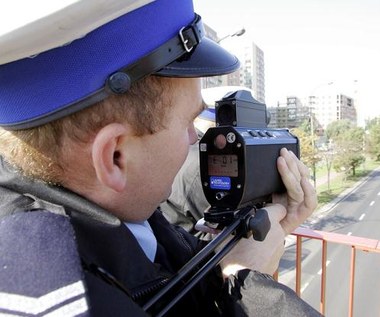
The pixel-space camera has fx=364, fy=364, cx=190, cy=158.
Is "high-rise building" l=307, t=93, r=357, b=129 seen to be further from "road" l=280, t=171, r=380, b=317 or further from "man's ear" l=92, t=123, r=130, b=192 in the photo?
"man's ear" l=92, t=123, r=130, b=192

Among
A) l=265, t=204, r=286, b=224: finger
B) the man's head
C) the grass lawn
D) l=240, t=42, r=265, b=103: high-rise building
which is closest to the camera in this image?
the man's head

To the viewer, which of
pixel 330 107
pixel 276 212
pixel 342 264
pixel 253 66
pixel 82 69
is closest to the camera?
pixel 82 69

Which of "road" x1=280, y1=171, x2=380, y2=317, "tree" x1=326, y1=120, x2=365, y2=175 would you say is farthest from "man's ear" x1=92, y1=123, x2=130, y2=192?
"tree" x1=326, y1=120, x2=365, y2=175

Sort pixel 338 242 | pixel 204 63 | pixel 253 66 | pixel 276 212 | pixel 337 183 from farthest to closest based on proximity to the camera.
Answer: pixel 253 66 → pixel 337 183 → pixel 338 242 → pixel 276 212 → pixel 204 63

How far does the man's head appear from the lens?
0.65 meters

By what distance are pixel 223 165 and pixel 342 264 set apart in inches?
640

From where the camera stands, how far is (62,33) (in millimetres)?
605

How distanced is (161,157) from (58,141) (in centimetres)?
22

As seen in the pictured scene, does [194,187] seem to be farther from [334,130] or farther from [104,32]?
[334,130]

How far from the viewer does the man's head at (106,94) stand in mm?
653

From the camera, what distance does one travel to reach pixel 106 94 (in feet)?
2.23

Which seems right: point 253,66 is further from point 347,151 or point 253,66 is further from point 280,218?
point 280,218

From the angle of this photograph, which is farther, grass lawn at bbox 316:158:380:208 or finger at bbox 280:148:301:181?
grass lawn at bbox 316:158:380:208

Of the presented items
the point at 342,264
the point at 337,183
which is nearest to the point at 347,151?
the point at 337,183
